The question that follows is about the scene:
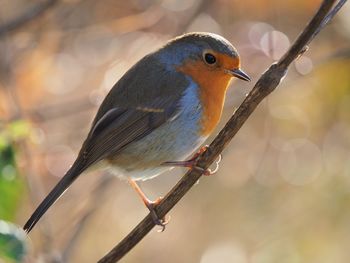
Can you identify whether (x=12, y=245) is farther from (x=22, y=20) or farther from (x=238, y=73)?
(x=22, y=20)

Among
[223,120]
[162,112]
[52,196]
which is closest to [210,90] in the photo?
[162,112]

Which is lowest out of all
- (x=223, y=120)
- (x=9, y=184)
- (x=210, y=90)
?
(x=223, y=120)

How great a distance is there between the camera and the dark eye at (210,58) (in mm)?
3790

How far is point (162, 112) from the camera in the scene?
3.77 metres

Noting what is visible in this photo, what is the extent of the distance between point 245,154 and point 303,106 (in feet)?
1.82

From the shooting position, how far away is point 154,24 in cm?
518

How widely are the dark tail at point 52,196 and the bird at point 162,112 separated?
15 mm

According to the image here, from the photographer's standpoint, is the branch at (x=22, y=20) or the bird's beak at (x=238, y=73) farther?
the branch at (x=22, y=20)

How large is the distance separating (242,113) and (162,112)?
1179mm

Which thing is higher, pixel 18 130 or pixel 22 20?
pixel 18 130

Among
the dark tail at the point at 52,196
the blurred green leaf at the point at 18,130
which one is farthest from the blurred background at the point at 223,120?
the blurred green leaf at the point at 18,130

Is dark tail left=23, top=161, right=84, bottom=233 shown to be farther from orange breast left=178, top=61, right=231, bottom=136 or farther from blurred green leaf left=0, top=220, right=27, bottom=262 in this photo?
orange breast left=178, top=61, right=231, bottom=136

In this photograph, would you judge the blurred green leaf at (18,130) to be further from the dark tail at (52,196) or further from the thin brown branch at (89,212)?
the thin brown branch at (89,212)

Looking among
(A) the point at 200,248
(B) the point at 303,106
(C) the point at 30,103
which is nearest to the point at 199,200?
(A) the point at 200,248
